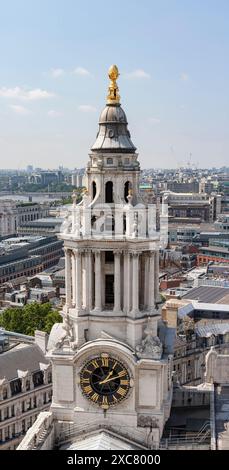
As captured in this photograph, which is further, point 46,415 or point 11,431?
point 11,431

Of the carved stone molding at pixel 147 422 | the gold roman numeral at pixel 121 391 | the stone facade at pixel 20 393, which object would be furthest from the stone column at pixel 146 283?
the stone facade at pixel 20 393

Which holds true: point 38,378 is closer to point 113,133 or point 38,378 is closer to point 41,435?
point 41,435

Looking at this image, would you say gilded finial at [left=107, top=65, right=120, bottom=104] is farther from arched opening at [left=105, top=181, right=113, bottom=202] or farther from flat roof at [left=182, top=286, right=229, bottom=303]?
flat roof at [left=182, top=286, right=229, bottom=303]

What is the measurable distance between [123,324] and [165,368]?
379cm

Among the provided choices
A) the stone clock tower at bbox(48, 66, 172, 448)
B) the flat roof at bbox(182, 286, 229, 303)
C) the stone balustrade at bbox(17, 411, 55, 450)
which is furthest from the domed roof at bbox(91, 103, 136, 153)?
the flat roof at bbox(182, 286, 229, 303)

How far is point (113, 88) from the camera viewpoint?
37.9 m

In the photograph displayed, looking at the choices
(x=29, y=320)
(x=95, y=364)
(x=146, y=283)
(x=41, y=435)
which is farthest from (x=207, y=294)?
(x=41, y=435)

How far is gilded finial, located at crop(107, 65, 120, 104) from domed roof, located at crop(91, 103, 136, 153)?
318mm

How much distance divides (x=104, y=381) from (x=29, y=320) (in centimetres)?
4940

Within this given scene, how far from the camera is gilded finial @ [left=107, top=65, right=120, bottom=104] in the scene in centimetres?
3772

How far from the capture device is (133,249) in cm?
3644

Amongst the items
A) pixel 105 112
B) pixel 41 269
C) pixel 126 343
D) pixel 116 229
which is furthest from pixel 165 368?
pixel 41 269

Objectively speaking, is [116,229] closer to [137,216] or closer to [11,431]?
[137,216]
